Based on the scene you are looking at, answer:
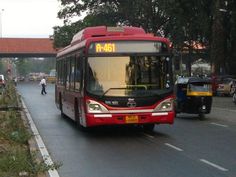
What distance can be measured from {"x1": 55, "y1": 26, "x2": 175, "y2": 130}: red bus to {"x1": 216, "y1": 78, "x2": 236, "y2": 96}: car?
99.0 feet

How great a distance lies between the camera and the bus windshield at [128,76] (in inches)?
632

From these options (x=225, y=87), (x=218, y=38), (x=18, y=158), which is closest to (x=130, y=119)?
(x=18, y=158)

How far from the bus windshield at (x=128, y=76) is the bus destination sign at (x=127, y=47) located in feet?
0.64

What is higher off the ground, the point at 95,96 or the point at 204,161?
the point at 95,96

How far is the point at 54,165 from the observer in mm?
10461

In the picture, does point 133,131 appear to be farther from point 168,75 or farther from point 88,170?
point 88,170

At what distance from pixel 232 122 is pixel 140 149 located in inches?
338

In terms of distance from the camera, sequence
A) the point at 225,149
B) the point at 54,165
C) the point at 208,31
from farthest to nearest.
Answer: the point at 208,31
the point at 225,149
the point at 54,165

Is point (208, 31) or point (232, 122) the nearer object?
point (232, 122)

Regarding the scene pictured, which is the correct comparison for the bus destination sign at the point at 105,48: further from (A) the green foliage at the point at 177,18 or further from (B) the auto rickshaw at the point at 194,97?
(A) the green foliage at the point at 177,18

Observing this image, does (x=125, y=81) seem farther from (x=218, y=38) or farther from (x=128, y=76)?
(x=218, y=38)

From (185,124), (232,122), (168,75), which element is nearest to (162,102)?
(168,75)

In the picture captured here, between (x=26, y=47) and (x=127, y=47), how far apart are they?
83297mm

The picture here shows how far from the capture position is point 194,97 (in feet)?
75.4
